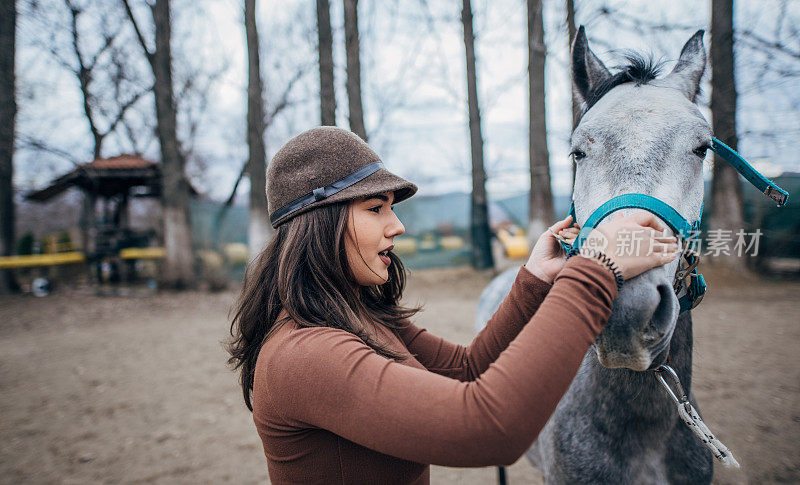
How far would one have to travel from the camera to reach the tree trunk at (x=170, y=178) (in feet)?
34.8

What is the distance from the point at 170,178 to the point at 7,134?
430 cm

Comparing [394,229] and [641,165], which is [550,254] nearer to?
[641,165]

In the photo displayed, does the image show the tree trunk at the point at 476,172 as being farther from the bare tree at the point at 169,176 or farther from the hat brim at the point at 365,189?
the hat brim at the point at 365,189

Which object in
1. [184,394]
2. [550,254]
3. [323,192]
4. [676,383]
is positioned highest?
[323,192]

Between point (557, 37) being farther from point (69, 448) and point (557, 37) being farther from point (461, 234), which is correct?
point (461, 234)

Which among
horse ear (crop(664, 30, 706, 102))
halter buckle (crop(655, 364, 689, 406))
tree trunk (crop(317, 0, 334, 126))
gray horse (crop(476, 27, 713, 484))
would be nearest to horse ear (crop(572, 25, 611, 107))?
gray horse (crop(476, 27, 713, 484))

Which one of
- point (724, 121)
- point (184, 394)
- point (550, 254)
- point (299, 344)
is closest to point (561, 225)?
point (550, 254)

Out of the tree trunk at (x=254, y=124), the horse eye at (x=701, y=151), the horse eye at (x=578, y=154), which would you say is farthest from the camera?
the tree trunk at (x=254, y=124)

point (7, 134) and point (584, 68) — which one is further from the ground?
point (7, 134)

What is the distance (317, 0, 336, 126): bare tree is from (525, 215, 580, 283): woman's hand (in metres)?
7.20

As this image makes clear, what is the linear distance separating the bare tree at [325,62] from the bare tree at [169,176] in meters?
5.23

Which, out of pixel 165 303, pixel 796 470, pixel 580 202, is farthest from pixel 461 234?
pixel 580 202

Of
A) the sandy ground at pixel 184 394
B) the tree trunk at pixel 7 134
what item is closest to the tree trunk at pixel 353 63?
the sandy ground at pixel 184 394

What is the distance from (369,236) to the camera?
121 cm
